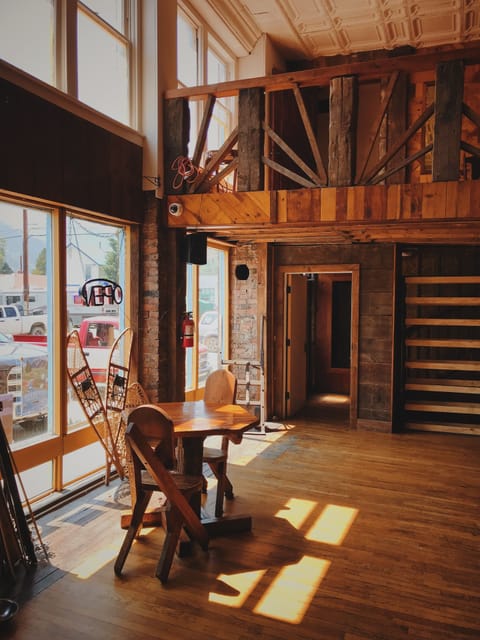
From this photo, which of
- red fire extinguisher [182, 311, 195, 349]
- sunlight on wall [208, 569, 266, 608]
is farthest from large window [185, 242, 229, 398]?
sunlight on wall [208, 569, 266, 608]

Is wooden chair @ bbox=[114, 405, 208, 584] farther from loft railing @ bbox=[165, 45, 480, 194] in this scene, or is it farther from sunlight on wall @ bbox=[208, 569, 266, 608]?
loft railing @ bbox=[165, 45, 480, 194]

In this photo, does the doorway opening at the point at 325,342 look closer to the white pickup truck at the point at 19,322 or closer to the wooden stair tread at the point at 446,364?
the wooden stair tread at the point at 446,364

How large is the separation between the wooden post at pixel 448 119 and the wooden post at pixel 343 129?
71 centimetres

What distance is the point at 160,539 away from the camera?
3.84 m

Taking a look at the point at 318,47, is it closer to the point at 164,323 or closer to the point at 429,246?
the point at 429,246

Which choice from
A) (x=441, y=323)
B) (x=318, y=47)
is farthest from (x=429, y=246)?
(x=318, y=47)

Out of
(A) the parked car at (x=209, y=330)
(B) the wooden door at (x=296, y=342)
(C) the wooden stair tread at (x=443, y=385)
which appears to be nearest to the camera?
(C) the wooden stair tread at (x=443, y=385)

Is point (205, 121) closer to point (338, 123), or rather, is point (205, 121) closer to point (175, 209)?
point (175, 209)

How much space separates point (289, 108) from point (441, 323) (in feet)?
13.4

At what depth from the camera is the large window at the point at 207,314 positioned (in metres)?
7.04

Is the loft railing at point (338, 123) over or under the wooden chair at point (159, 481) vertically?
over

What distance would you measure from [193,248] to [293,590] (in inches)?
142

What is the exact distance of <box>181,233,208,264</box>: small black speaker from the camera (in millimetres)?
5633

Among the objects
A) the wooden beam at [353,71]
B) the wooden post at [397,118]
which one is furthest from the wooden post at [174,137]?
the wooden post at [397,118]
